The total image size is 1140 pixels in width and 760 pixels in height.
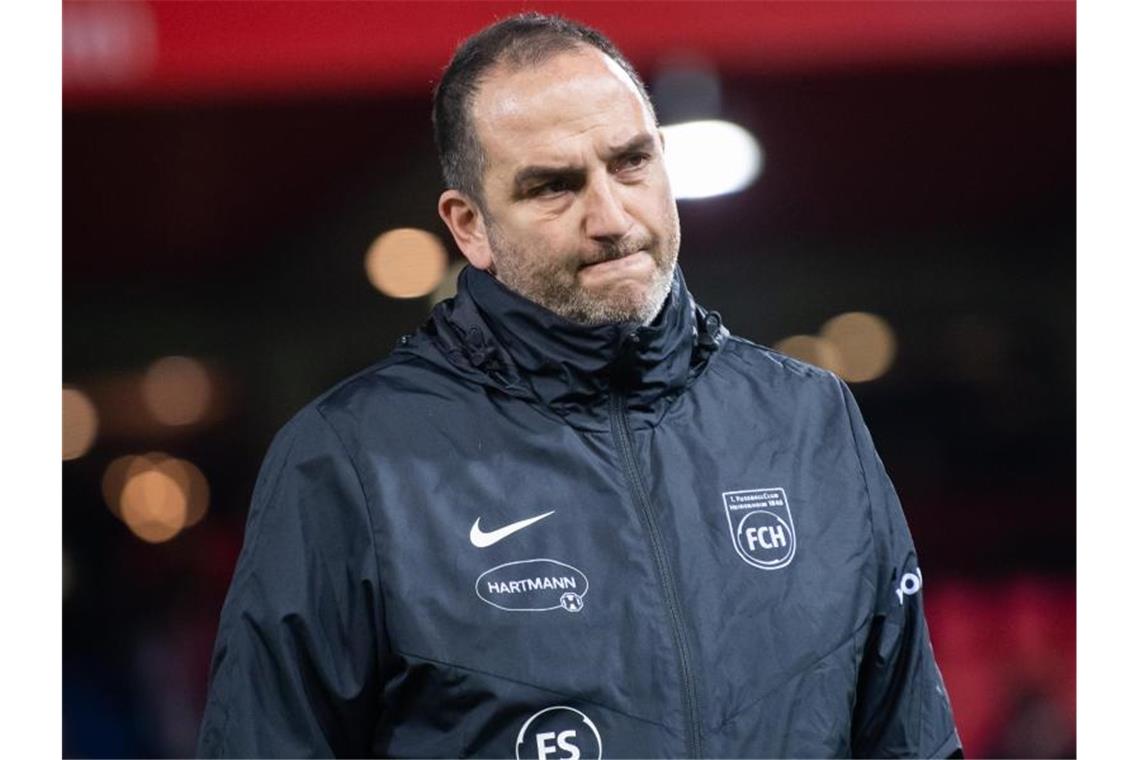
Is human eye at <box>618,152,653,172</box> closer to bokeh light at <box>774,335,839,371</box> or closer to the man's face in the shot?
the man's face

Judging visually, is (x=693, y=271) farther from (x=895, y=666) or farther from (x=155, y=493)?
(x=895, y=666)

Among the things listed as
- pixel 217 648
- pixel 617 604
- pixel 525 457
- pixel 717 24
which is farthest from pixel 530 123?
pixel 717 24

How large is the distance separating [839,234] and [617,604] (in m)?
2.31

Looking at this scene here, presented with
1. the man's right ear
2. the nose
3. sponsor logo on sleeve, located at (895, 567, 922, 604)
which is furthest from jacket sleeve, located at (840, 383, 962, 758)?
the man's right ear

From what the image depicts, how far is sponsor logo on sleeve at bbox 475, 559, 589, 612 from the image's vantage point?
1.34m

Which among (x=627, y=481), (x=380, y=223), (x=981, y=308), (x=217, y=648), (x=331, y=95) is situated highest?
(x=331, y=95)

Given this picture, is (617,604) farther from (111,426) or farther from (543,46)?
(111,426)

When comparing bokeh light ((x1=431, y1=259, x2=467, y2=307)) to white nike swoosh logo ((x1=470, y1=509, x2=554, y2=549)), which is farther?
bokeh light ((x1=431, y1=259, x2=467, y2=307))

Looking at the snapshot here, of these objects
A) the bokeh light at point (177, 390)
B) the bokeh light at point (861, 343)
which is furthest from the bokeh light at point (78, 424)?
the bokeh light at point (861, 343)

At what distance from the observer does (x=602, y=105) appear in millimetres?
1446

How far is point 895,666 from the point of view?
1506 millimetres

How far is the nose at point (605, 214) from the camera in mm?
1407

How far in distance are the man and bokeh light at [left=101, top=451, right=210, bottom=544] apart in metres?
1.87

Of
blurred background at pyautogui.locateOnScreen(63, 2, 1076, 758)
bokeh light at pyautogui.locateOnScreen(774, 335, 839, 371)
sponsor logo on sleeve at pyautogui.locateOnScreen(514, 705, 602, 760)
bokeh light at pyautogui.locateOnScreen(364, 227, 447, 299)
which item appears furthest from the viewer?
bokeh light at pyautogui.locateOnScreen(774, 335, 839, 371)
